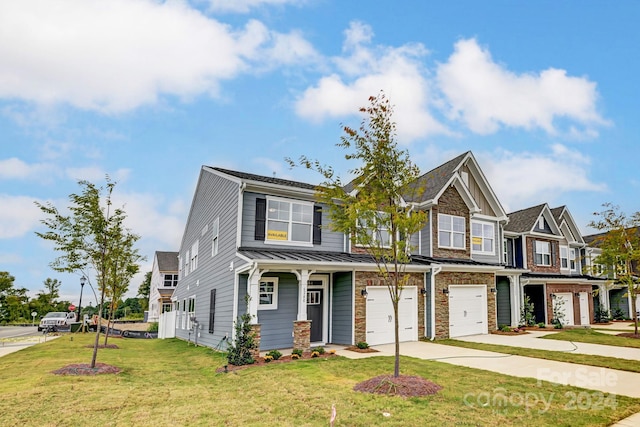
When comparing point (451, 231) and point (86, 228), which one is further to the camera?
point (451, 231)

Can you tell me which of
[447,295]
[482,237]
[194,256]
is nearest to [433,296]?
[447,295]

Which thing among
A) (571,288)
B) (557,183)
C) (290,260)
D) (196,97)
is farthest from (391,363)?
(557,183)

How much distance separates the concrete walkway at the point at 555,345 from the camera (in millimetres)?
12941

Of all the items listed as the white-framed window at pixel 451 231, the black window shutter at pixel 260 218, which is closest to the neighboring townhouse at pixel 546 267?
the white-framed window at pixel 451 231

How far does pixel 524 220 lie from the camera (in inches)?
1026

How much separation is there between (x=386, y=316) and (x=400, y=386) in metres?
7.60

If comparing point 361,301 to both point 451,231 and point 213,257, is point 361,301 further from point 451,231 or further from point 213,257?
point 451,231

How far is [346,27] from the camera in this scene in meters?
14.9

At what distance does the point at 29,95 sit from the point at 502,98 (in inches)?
781

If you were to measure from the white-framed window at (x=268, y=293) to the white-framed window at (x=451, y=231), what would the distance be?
8.84 meters

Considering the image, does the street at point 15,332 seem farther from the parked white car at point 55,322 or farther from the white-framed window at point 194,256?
the white-framed window at point 194,256

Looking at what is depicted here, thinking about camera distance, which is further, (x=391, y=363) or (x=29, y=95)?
(x=29, y=95)

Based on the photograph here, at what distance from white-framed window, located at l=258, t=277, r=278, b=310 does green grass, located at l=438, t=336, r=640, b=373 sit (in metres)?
6.99

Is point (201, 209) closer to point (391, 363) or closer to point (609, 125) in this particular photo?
point (391, 363)
